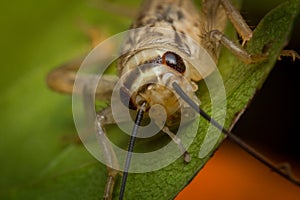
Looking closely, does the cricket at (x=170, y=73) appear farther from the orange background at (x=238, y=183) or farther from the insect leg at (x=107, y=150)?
the orange background at (x=238, y=183)

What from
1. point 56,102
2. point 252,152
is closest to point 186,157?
point 252,152

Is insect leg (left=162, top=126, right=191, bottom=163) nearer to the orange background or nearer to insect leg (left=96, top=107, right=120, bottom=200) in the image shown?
insect leg (left=96, top=107, right=120, bottom=200)

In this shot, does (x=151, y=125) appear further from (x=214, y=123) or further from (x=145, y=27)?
(x=145, y=27)

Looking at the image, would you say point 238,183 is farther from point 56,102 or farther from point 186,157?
point 56,102

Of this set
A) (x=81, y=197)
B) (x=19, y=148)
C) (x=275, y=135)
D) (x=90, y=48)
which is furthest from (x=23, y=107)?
(x=275, y=135)

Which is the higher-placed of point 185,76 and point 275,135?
point 185,76

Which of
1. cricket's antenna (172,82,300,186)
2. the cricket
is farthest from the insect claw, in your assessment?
cricket's antenna (172,82,300,186)
